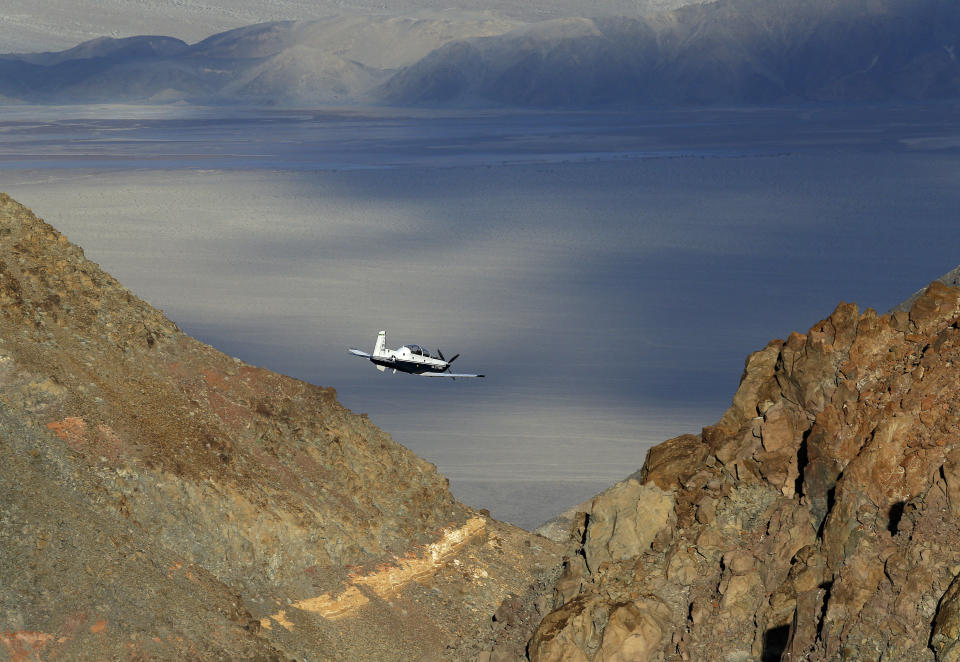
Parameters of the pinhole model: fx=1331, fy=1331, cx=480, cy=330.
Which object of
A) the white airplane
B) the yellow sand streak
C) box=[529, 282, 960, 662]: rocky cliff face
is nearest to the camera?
box=[529, 282, 960, 662]: rocky cliff face

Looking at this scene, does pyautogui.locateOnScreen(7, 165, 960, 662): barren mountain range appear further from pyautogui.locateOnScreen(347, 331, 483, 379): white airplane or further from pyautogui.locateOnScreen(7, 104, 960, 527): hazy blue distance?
pyautogui.locateOnScreen(347, 331, 483, 379): white airplane

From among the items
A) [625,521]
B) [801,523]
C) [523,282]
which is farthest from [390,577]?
[523,282]

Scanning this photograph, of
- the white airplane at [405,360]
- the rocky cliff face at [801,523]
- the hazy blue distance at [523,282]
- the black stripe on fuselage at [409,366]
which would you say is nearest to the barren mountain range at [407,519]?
the rocky cliff face at [801,523]

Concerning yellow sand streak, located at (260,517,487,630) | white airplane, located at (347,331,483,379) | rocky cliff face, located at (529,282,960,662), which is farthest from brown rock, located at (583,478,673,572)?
white airplane, located at (347,331,483,379)

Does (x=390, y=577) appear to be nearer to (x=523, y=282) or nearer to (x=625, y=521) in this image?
(x=625, y=521)

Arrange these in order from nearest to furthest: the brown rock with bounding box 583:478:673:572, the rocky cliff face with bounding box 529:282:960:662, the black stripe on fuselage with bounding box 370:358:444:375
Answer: the rocky cliff face with bounding box 529:282:960:662, the brown rock with bounding box 583:478:673:572, the black stripe on fuselage with bounding box 370:358:444:375

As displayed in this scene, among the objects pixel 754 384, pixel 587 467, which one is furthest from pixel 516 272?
pixel 754 384
